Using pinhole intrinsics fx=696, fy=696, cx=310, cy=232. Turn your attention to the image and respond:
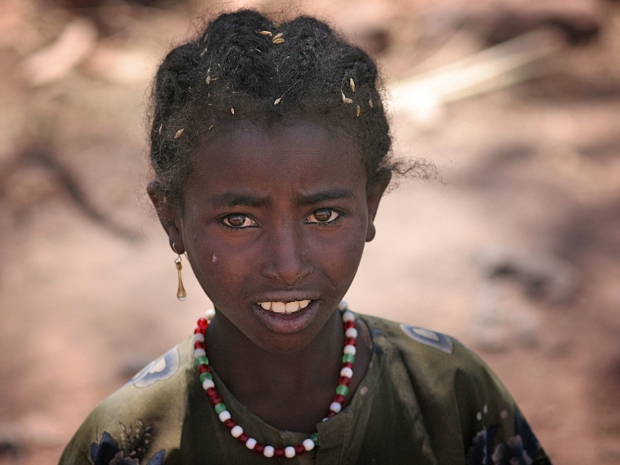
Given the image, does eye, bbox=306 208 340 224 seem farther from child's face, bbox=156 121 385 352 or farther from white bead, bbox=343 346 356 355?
white bead, bbox=343 346 356 355

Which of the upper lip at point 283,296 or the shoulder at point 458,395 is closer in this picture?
the upper lip at point 283,296

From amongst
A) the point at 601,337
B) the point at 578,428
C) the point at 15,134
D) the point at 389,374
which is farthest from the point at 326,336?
the point at 15,134

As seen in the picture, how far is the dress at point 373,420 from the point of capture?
1575mm

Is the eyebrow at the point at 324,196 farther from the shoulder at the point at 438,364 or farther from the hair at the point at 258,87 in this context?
the shoulder at the point at 438,364

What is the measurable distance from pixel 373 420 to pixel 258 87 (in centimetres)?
81

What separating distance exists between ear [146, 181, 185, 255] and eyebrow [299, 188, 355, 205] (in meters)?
0.34

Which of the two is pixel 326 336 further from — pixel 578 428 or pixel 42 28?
pixel 42 28

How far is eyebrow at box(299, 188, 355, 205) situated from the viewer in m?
1.36

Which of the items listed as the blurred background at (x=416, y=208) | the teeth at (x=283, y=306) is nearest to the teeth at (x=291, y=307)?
the teeth at (x=283, y=306)

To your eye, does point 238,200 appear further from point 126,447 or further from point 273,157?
point 126,447

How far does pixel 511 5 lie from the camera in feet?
22.5

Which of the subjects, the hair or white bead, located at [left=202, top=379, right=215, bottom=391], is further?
white bead, located at [left=202, top=379, right=215, bottom=391]

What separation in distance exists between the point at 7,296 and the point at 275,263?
316 cm

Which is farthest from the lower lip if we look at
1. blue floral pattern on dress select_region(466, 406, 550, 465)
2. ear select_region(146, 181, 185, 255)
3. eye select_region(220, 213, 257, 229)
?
blue floral pattern on dress select_region(466, 406, 550, 465)
